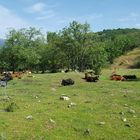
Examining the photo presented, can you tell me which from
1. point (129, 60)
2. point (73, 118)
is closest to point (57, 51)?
point (73, 118)

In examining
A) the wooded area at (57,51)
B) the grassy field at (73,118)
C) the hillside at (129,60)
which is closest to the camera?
the grassy field at (73,118)

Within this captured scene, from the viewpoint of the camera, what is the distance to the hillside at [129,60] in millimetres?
140250

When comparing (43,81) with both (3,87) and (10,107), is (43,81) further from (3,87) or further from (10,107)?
(10,107)

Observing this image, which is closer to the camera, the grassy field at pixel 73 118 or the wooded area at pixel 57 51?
the grassy field at pixel 73 118

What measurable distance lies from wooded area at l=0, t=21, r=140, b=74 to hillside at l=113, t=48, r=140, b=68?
44.9 meters

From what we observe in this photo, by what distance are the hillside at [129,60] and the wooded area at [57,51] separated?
4486 centimetres

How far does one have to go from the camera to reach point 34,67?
101875mm

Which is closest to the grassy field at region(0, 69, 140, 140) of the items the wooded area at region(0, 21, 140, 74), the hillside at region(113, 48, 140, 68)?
the wooded area at region(0, 21, 140, 74)

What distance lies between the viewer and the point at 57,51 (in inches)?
3319

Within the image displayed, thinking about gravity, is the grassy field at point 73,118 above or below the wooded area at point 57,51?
below

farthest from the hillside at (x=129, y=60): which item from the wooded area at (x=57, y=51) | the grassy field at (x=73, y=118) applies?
the grassy field at (x=73, y=118)

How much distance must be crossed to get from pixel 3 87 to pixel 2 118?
1802 centimetres

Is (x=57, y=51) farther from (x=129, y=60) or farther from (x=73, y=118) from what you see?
(x=129, y=60)

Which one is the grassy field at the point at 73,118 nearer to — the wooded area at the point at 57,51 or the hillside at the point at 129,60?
the wooded area at the point at 57,51
